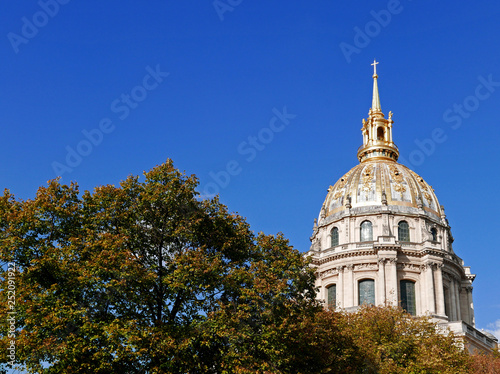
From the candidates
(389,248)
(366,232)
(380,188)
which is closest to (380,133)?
(380,188)

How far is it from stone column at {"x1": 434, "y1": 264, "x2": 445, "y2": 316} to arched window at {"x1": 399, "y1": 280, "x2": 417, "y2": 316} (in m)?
2.47

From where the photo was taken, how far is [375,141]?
87.4 meters

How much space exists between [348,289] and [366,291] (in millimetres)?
2030

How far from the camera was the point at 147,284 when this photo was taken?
90.2 feet

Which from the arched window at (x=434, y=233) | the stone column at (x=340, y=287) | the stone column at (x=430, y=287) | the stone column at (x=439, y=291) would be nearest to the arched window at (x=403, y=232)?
the arched window at (x=434, y=233)

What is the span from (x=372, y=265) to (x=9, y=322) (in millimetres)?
51529

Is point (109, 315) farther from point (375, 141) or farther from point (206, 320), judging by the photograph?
point (375, 141)

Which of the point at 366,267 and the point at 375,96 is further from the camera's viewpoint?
the point at 375,96

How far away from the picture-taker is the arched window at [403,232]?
247 ft

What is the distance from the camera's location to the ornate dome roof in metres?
77.9

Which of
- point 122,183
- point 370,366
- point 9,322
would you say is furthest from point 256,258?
point 370,366

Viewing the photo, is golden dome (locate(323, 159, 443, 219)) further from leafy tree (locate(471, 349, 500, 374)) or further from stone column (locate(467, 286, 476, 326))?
leafy tree (locate(471, 349, 500, 374))

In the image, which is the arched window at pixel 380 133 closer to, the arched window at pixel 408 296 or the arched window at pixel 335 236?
the arched window at pixel 335 236

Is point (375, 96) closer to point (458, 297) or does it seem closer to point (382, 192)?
point (382, 192)
